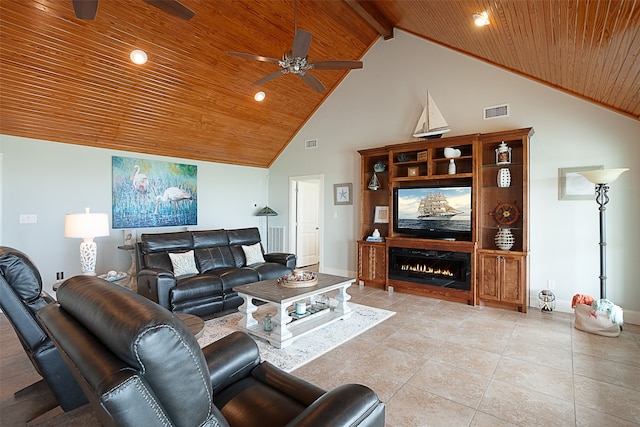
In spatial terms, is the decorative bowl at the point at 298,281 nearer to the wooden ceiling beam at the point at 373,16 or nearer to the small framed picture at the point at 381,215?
the small framed picture at the point at 381,215

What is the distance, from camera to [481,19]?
3.42 meters

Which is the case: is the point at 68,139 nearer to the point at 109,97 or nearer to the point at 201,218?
the point at 109,97

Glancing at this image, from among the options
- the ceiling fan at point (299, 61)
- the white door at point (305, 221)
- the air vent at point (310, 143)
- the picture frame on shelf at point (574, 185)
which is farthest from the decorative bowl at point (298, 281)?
the air vent at point (310, 143)

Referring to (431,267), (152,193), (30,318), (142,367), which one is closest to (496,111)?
(431,267)

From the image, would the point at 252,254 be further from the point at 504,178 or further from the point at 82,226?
the point at 504,178

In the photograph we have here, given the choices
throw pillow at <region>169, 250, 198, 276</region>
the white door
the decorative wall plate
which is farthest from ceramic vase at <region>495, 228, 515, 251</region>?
throw pillow at <region>169, 250, 198, 276</region>

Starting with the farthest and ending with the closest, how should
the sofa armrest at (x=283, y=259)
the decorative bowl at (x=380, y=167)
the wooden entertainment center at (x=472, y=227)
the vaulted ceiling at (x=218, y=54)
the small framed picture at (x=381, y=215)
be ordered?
the small framed picture at (x=381, y=215)
the decorative bowl at (x=380, y=167)
the sofa armrest at (x=283, y=259)
the wooden entertainment center at (x=472, y=227)
the vaulted ceiling at (x=218, y=54)

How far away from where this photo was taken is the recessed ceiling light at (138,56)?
4.01 m

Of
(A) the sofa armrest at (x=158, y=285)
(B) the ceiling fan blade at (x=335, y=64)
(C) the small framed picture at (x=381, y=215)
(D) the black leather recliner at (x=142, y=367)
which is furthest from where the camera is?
(C) the small framed picture at (x=381, y=215)

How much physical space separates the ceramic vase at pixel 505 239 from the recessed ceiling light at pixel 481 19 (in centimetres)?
259

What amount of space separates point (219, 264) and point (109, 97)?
2752 millimetres

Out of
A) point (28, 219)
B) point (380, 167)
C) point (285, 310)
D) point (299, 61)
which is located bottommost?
point (285, 310)

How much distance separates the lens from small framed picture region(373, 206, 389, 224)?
5.81 meters

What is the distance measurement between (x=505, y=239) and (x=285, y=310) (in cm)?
317
